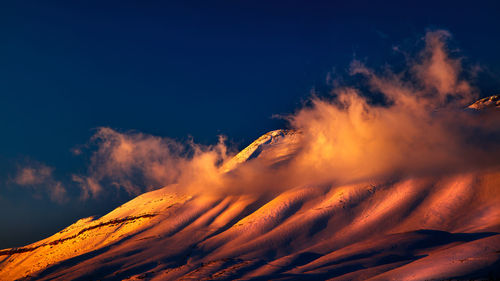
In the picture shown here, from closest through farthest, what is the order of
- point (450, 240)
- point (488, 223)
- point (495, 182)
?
point (450, 240)
point (488, 223)
point (495, 182)

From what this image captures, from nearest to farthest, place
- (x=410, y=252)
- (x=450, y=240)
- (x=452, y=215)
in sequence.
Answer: (x=410, y=252)
(x=450, y=240)
(x=452, y=215)

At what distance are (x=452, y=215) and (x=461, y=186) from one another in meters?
29.3

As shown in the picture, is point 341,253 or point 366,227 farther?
point 366,227

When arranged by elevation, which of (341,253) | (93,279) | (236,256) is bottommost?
(341,253)

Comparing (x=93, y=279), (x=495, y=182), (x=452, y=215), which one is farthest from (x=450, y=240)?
(x=93, y=279)

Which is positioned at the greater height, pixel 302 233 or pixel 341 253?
pixel 302 233

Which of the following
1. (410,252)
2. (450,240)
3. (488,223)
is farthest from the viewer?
(488,223)

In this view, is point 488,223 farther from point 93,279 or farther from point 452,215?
point 93,279

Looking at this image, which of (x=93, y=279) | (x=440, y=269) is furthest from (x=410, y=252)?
(x=93, y=279)

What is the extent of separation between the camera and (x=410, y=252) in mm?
130000

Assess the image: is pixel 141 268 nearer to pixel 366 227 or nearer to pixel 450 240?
pixel 366 227

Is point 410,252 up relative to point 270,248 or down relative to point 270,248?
down

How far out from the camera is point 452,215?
17262 cm

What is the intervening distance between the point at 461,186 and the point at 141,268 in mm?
174184
